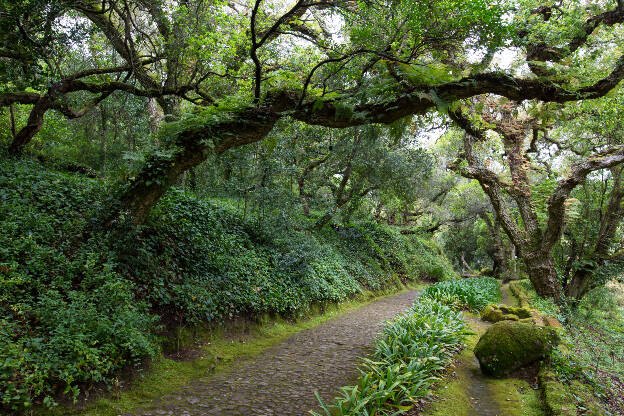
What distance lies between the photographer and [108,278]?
15.3ft

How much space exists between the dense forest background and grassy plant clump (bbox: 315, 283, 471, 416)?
2.60 metres

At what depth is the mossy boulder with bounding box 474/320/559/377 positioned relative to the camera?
5.45 meters

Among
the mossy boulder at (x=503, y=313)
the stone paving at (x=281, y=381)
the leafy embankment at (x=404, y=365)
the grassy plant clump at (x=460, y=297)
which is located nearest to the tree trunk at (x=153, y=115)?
the stone paving at (x=281, y=381)

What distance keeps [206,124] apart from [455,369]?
583cm

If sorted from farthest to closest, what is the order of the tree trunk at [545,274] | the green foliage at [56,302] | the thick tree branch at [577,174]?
the tree trunk at [545,274] → the thick tree branch at [577,174] → the green foliage at [56,302]

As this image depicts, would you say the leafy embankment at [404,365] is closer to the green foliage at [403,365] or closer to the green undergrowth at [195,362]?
the green foliage at [403,365]

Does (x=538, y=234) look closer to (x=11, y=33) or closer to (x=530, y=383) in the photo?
(x=530, y=383)

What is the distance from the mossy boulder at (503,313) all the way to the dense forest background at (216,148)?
131 inches

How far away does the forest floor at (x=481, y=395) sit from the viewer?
427 cm

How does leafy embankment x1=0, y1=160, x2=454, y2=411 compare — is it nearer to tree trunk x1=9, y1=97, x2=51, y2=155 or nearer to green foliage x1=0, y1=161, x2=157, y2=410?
green foliage x1=0, y1=161, x2=157, y2=410

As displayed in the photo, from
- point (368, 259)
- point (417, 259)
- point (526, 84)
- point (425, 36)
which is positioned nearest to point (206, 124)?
point (425, 36)

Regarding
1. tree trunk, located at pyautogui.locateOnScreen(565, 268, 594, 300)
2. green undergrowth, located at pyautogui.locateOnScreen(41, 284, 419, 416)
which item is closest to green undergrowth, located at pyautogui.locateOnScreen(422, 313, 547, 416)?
green undergrowth, located at pyautogui.locateOnScreen(41, 284, 419, 416)

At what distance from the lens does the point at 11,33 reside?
4.52 metres

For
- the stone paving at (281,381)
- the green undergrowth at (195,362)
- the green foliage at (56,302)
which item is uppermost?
the green foliage at (56,302)
